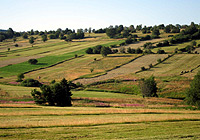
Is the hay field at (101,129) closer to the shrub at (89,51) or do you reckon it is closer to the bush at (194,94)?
the bush at (194,94)

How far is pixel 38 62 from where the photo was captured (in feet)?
370

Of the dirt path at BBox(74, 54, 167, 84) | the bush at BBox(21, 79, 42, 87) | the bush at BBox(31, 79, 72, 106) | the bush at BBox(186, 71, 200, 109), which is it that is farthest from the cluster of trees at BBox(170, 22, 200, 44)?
the bush at BBox(31, 79, 72, 106)

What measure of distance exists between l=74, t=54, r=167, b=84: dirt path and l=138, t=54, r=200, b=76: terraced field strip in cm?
578

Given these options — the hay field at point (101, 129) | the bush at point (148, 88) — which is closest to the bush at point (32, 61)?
the bush at point (148, 88)

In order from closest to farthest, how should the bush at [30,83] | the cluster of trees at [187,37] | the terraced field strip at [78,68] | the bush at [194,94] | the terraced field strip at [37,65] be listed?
the bush at [194,94], the bush at [30,83], the terraced field strip at [78,68], the terraced field strip at [37,65], the cluster of trees at [187,37]

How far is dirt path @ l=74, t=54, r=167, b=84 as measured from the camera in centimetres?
7711

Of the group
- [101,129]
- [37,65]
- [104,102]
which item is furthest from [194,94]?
[37,65]

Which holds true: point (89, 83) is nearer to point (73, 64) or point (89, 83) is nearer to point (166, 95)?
point (166, 95)

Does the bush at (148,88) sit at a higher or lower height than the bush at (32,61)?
lower

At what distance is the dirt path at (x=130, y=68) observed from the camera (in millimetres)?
77113

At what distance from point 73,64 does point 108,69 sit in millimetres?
20117

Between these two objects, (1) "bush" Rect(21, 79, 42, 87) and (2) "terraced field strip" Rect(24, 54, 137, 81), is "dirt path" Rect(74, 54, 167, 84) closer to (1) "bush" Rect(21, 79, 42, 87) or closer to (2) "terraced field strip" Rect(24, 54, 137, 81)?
(2) "terraced field strip" Rect(24, 54, 137, 81)

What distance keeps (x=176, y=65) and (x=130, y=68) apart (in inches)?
701

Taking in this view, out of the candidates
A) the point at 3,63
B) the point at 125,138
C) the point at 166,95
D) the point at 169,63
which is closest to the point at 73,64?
the point at 3,63
